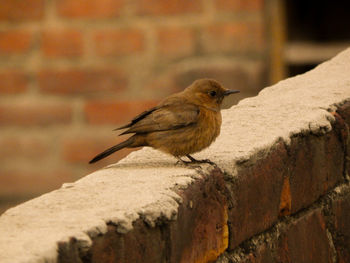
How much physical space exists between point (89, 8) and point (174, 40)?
0.50 meters

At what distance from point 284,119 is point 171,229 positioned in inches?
39.7

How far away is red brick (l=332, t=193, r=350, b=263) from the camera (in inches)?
128

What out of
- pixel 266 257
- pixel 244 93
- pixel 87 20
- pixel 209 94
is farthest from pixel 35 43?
pixel 266 257

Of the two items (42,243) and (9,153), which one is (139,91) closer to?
(9,153)

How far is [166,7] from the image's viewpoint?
550 cm

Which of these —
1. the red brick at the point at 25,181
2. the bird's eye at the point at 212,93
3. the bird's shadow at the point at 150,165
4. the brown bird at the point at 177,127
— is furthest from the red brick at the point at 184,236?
the red brick at the point at 25,181

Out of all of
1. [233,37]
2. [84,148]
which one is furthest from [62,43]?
[233,37]

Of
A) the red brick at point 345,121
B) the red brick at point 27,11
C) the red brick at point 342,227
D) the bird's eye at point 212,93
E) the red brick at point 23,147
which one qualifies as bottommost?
the red brick at point 23,147

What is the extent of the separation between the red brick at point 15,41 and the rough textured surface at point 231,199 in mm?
2191

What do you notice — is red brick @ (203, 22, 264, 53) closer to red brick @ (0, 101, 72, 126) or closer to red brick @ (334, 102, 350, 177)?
→ red brick @ (0, 101, 72, 126)

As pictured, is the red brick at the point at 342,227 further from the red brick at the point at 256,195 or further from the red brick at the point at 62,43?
the red brick at the point at 62,43

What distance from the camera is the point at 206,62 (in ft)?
18.0

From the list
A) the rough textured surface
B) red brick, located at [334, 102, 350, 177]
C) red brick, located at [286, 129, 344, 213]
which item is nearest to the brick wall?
the rough textured surface

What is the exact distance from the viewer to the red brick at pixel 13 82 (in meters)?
5.64
